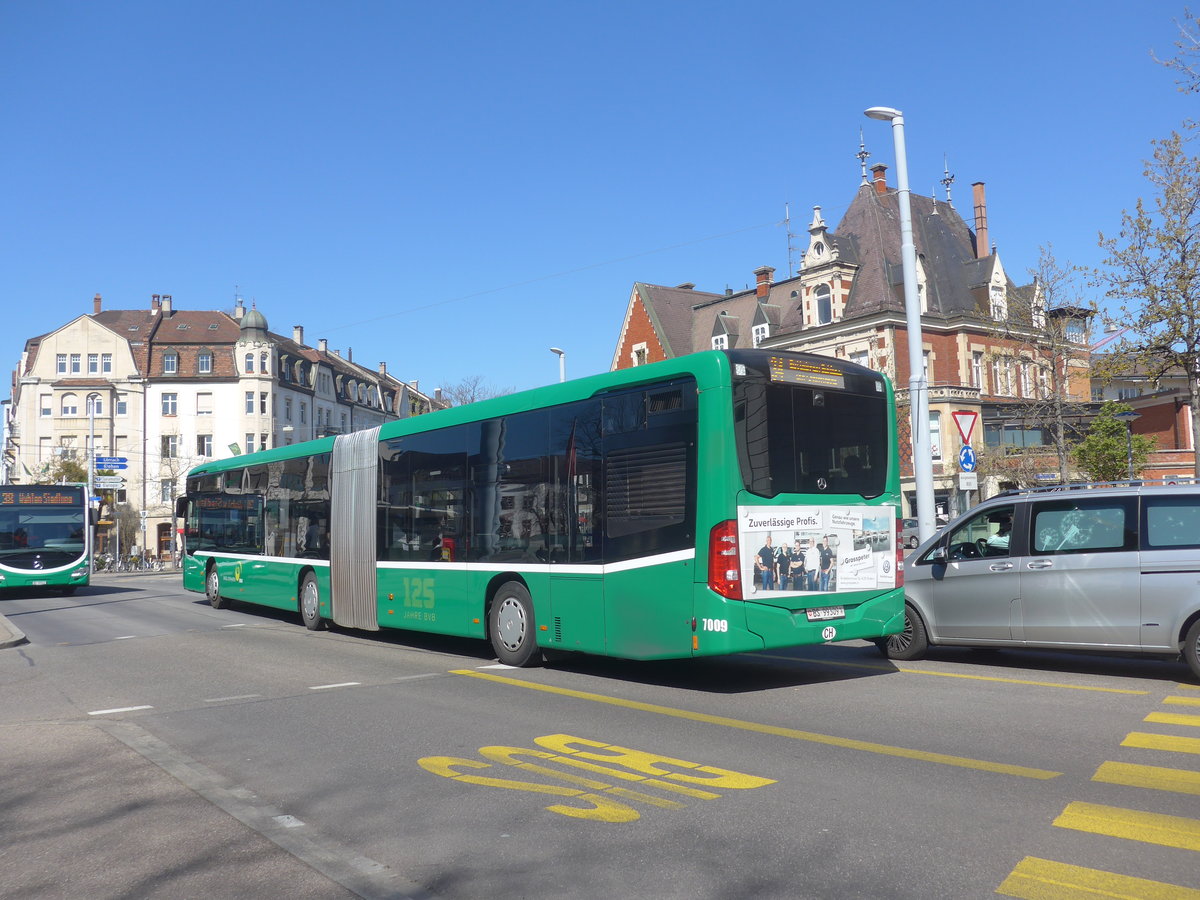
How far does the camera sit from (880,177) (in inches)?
2329

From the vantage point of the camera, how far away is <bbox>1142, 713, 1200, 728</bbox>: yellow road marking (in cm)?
809

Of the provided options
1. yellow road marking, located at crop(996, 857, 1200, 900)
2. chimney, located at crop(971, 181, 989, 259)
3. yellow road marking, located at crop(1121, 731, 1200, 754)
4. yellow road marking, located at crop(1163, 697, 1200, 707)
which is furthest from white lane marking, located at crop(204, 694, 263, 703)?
chimney, located at crop(971, 181, 989, 259)

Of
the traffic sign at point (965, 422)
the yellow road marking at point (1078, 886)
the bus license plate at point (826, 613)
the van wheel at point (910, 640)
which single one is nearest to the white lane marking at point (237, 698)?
the bus license plate at point (826, 613)

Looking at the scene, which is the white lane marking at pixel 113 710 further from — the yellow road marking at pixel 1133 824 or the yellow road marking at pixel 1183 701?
the yellow road marking at pixel 1183 701

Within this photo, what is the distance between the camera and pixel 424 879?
4953mm

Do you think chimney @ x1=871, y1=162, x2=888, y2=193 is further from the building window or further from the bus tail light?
the bus tail light

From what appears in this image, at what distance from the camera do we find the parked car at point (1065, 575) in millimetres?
9922

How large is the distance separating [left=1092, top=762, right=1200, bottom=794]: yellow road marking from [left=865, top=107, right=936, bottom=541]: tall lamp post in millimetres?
11032

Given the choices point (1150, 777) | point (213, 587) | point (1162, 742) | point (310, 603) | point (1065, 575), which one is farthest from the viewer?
point (213, 587)

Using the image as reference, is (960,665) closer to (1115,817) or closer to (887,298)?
(1115,817)

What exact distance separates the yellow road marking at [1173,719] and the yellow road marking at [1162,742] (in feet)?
1.77

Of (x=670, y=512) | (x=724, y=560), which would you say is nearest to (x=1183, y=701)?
(x=724, y=560)

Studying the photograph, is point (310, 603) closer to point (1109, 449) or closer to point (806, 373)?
point (806, 373)

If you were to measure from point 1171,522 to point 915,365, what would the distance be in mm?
8274
